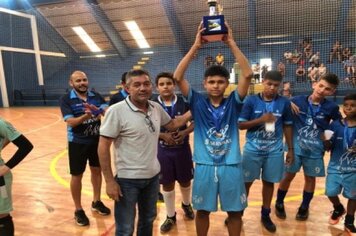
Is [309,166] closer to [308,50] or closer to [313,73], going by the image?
[313,73]

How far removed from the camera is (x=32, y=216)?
4.05 metres

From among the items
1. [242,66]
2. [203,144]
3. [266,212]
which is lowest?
[266,212]

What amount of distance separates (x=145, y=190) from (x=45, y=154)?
5309 mm

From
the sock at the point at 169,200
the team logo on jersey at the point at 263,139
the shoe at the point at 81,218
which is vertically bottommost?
the shoe at the point at 81,218

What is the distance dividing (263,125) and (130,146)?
1.44 m

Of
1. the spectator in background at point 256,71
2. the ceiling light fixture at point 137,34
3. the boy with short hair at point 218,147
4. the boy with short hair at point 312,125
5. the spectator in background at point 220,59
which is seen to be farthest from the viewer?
the ceiling light fixture at point 137,34

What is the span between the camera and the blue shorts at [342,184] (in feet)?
10.6

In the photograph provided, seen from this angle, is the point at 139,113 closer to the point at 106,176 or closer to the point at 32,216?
the point at 106,176

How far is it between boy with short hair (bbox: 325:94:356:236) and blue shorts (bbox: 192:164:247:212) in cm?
123

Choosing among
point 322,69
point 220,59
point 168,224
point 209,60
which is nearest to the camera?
point 168,224

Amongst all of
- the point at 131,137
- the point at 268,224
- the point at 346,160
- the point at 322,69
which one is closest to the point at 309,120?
the point at 346,160

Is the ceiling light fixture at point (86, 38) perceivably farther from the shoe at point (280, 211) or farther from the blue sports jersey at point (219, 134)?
the blue sports jersey at point (219, 134)

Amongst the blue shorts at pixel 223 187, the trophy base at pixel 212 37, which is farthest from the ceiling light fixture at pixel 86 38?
the blue shorts at pixel 223 187

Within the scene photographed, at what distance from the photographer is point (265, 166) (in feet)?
11.1
